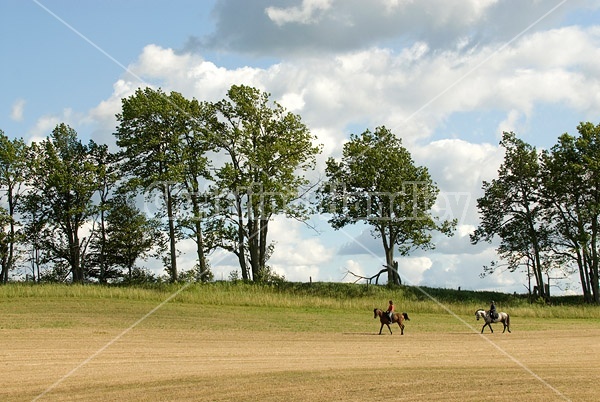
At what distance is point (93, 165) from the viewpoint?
61062 mm

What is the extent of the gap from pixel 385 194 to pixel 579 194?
15.6m

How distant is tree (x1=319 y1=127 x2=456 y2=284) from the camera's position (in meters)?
62.2

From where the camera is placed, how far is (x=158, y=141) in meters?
58.4

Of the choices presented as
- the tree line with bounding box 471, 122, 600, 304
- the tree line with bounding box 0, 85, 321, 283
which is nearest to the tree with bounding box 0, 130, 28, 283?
the tree line with bounding box 0, 85, 321, 283

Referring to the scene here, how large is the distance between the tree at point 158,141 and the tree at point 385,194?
12.1 m

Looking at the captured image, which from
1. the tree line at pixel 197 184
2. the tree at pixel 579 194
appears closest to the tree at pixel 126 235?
the tree line at pixel 197 184

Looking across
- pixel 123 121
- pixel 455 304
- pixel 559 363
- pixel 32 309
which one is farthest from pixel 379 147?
pixel 559 363

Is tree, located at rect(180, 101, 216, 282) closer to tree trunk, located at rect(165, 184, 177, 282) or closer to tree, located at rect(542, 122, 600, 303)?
tree trunk, located at rect(165, 184, 177, 282)

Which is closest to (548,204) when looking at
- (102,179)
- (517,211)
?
(517,211)

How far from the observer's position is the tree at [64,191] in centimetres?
6003

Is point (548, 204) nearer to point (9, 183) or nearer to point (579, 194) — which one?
point (579, 194)

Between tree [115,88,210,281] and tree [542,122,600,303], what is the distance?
94.9ft

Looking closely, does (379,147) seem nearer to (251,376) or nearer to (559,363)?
(559,363)

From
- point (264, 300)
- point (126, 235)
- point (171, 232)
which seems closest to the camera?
point (264, 300)
